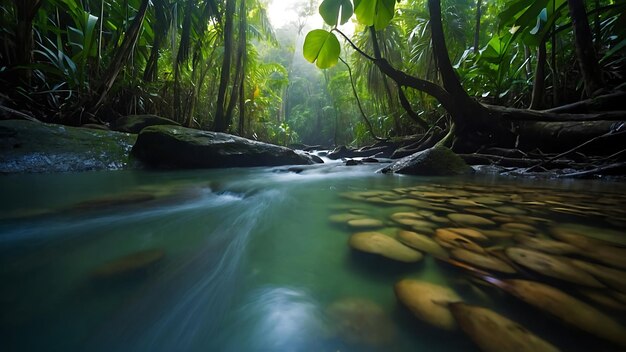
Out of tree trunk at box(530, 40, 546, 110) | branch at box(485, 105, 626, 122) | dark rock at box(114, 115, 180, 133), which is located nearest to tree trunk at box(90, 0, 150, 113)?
dark rock at box(114, 115, 180, 133)

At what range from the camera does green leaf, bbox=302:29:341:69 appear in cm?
351

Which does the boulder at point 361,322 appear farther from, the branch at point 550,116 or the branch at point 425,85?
the branch at point 550,116

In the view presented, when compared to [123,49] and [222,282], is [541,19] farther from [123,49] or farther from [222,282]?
[123,49]

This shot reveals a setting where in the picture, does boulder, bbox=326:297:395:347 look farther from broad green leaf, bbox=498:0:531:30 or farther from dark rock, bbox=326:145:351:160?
dark rock, bbox=326:145:351:160

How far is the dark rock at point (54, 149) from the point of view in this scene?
2.39 m

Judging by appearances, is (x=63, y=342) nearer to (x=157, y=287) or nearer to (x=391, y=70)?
(x=157, y=287)

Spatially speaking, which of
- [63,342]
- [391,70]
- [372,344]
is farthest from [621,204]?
[391,70]

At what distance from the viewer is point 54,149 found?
2.63m

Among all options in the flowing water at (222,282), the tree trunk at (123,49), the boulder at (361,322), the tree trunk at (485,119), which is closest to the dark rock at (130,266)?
the flowing water at (222,282)

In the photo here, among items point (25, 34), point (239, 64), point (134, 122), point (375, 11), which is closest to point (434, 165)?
point (375, 11)

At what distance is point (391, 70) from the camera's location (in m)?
3.65

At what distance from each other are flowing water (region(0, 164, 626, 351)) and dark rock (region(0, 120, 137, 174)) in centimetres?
184

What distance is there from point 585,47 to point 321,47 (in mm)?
3033

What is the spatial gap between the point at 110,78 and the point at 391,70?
389 centimetres
